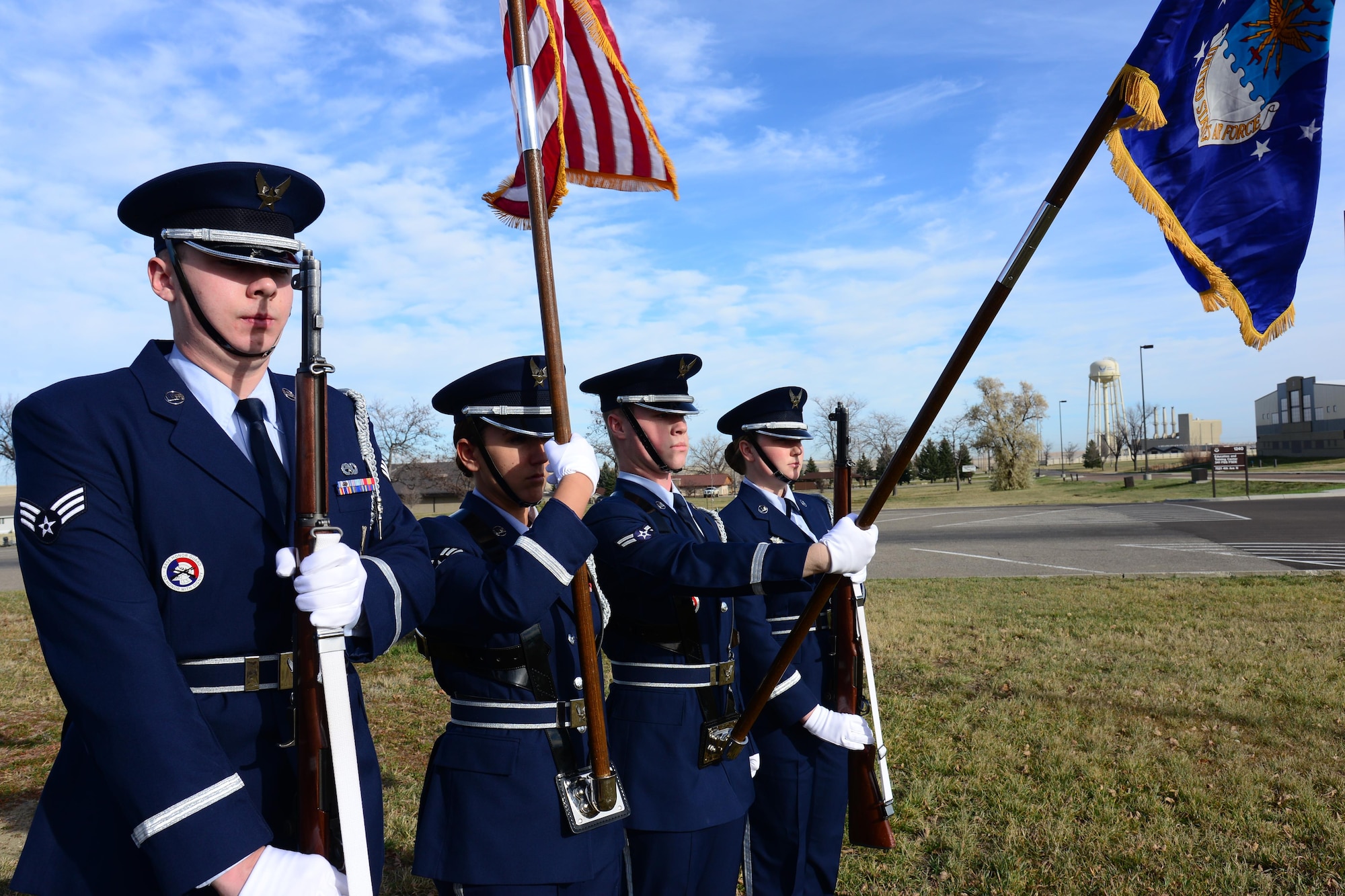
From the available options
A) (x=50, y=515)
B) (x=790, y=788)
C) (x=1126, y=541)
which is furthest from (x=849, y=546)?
(x=1126, y=541)

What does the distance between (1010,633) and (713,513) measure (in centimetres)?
693

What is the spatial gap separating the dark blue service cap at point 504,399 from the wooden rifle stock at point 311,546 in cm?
91

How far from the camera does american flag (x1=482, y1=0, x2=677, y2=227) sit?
121 inches

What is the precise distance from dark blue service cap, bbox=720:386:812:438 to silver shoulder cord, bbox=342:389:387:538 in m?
2.83

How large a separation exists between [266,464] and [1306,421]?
284 ft

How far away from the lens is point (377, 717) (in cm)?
713

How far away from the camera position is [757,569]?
9.21 ft

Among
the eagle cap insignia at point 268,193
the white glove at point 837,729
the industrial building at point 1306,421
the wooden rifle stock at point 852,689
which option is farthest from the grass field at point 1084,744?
the industrial building at point 1306,421

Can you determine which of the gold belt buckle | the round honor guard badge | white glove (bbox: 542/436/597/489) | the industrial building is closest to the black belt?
white glove (bbox: 542/436/597/489)

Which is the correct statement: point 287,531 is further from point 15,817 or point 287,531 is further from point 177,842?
point 15,817

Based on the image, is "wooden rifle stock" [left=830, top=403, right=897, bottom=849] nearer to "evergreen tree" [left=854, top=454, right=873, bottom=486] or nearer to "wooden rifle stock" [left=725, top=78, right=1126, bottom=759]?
"wooden rifle stock" [left=725, top=78, right=1126, bottom=759]

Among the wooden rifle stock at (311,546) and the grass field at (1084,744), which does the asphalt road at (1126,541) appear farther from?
the wooden rifle stock at (311,546)

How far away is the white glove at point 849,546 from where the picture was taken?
282cm

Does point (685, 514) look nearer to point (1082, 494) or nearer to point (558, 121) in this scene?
point (558, 121)
